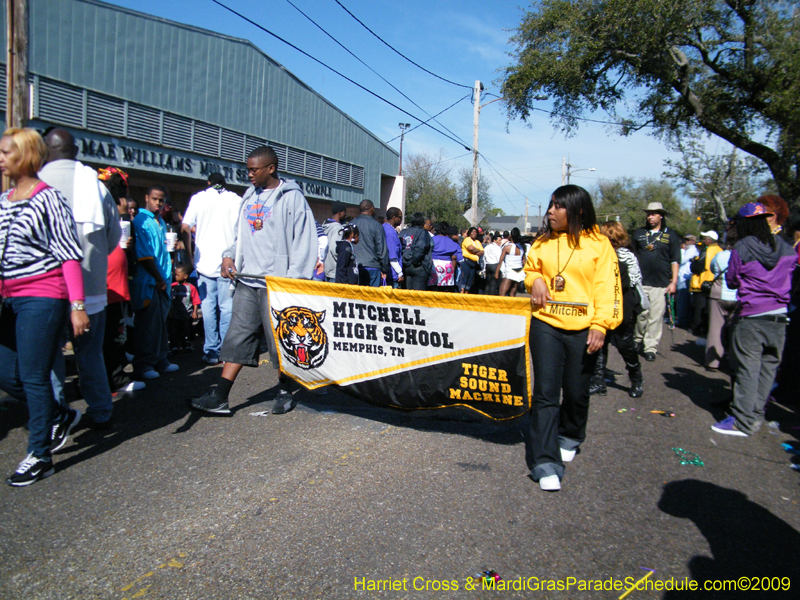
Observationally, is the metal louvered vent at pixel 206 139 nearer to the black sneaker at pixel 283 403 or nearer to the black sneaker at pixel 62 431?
the black sneaker at pixel 283 403

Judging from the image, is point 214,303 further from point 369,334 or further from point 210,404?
point 369,334

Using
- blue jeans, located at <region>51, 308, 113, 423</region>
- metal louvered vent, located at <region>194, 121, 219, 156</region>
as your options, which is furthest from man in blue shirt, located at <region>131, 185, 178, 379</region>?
metal louvered vent, located at <region>194, 121, 219, 156</region>

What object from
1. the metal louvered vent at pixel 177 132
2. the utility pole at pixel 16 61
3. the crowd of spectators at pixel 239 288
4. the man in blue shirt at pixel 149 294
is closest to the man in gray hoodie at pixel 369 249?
the crowd of spectators at pixel 239 288

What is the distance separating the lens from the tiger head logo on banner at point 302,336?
14.8ft

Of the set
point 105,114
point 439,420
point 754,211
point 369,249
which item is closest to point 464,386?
point 439,420

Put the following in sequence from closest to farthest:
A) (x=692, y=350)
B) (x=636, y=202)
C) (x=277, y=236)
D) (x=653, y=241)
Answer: (x=277, y=236), (x=653, y=241), (x=692, y=350), (x=636, y=202)

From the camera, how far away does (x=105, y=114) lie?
13.4 metres

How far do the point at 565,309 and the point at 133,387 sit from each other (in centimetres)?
415

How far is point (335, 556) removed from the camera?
8.89 feet

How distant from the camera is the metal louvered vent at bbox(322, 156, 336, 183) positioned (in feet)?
71.9

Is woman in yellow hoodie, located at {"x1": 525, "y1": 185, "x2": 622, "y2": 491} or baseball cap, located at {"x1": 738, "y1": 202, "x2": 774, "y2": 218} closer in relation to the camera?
woman in yellow hoodie, located at {"x1": 525, "y1": 185, "x2": 622, "y2": 491}

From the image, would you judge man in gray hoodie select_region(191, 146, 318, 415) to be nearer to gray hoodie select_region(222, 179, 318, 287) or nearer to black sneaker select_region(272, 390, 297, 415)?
gray hoodie select_region(222, 179, 318, 287)

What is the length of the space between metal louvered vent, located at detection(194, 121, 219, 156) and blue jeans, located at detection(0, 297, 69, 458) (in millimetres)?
13664

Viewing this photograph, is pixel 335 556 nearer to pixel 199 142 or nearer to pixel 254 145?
pixel 199 142
